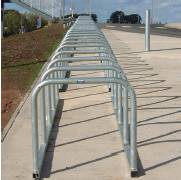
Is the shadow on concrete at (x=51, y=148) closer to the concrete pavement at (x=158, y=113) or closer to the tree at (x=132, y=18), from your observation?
the concrete pavement at (x=158, y=113)

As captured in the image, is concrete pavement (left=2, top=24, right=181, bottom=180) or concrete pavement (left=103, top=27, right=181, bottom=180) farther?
concrete pavement (left=103, top=27, right=181, bottom=180)

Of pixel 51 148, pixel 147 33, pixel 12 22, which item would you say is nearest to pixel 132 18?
pixel 12 22

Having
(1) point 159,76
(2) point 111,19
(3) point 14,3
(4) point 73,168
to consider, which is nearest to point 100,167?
(4) point 73,168

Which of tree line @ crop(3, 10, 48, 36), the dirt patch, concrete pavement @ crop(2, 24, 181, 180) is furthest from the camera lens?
Answer: tree line @ crop(3, 10, 48, 36)

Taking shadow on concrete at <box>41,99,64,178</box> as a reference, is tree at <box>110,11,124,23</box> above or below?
above

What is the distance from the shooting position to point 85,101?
948 cm

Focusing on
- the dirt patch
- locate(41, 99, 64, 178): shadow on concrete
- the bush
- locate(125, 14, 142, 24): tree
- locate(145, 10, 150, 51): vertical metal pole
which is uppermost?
locate(125, 14, 142, 24): tree

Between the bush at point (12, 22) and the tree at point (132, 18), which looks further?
the tree at point (132, 18)

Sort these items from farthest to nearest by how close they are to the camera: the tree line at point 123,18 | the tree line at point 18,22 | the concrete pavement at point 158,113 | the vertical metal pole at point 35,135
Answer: the tree line at point 123,18, the tree line at point 18,22, the concrete pavement at point 158,113, the vertical metal pole at point 35,135

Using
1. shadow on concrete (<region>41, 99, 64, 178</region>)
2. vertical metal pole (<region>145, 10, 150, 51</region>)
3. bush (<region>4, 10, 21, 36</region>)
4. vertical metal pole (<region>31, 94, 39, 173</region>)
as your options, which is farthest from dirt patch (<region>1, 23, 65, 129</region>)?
bush (<region>4, 10, 21, 36</region>)

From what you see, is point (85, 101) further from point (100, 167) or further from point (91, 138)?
point (100, 167)

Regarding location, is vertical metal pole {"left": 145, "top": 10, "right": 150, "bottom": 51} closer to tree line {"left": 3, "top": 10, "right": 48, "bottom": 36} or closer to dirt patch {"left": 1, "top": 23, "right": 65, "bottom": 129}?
dirt patch {"left": 1, "top": 23, "right": 65, "bottom": 129}

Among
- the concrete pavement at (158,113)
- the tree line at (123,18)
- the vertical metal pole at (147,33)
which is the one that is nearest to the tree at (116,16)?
the tree line at (123,18)

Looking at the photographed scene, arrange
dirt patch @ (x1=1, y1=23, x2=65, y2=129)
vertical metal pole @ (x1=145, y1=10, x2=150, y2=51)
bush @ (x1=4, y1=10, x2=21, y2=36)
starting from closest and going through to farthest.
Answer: dirt patch @ (x1=1, y1=23, x2=65, y2=129)
vertical metal pole @ (x1=145, y1=10, x2=150, y2=51)
bush @ (x1=4, y1=10, x2=21, y2=36)
